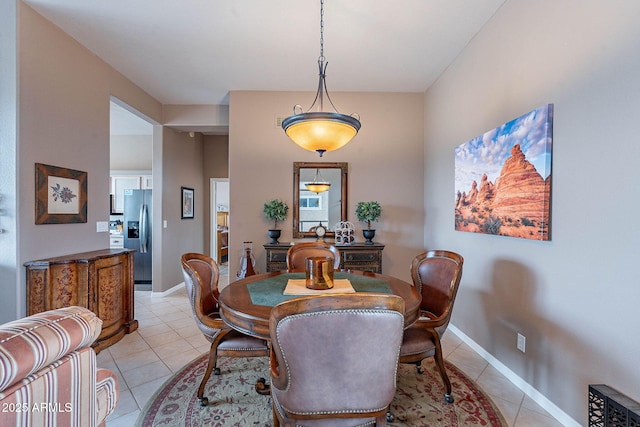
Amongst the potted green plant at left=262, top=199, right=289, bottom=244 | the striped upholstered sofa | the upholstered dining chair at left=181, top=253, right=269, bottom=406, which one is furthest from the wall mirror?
the striped upholstered sofa

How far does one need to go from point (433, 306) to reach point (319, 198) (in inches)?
88.6

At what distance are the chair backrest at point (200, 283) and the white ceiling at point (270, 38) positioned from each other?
2.09 metres

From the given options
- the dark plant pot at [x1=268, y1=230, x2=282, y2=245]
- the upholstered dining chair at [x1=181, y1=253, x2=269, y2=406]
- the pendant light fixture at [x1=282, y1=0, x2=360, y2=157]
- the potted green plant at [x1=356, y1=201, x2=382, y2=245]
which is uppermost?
the pendant light fixture at [x1=282, y1=0, x2=360, y2=157]

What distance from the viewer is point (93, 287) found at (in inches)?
108

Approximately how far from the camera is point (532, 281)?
6.99 feet

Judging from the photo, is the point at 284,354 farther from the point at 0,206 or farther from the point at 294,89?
the point at 294,89

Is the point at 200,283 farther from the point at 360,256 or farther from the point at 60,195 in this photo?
the point at 360,256

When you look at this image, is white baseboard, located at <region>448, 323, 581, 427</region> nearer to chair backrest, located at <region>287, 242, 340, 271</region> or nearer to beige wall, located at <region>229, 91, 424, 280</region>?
beige wall, located at <region>229, 91, 424, 280</region>

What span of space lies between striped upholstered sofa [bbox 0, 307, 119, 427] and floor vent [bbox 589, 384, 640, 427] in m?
2.28

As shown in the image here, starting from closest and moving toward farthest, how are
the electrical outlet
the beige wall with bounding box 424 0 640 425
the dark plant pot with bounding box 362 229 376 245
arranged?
the beige wall with bounding box 424 0 640 425 < the electrical outlet < the dark plant pot with bounding box 362 229 376 245

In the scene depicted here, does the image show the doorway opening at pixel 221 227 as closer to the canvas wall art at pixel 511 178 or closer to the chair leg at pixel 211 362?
the chair leg at pixel 211 362

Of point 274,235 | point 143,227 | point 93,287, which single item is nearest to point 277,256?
point 274,235

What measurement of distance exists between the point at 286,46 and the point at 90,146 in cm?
229

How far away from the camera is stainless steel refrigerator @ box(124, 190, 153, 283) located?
5.03 metres
